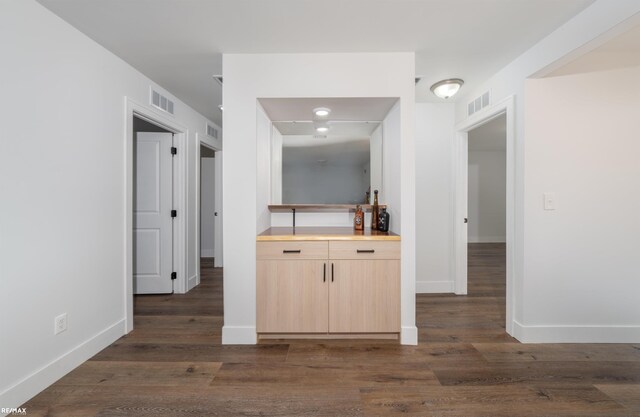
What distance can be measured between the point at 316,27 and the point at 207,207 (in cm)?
478

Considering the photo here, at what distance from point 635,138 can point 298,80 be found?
109 inches

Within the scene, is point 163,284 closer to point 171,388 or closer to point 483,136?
point 171,388

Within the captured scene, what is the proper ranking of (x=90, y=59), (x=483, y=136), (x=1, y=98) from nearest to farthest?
(x=1, y=98), (x=90, y=59), (x=483, y=136)

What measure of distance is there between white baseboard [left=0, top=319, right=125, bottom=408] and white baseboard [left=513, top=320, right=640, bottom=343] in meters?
3.39

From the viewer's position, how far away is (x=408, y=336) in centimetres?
248

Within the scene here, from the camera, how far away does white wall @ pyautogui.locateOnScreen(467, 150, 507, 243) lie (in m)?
8.00

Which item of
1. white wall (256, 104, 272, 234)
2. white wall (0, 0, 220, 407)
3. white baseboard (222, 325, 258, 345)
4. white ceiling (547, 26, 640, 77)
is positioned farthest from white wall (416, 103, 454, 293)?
white wall (0, 0, 220, 407)

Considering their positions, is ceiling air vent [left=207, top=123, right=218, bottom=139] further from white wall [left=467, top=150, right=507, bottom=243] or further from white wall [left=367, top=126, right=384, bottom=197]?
white wall [left=467, top=150, right=507, bottom=243]

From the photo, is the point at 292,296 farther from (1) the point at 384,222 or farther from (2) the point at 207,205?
(2) the point at 207,205

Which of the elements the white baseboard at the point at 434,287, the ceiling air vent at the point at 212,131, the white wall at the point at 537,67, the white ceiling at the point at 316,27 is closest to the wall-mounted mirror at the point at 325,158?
the white ceiling at the point at 316,27

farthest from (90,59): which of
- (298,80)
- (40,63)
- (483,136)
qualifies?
(483,136)

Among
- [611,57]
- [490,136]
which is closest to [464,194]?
[611,57]

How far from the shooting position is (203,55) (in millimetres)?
2539

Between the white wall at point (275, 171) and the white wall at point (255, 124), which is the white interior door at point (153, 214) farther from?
the white wall at point (255, 124)
